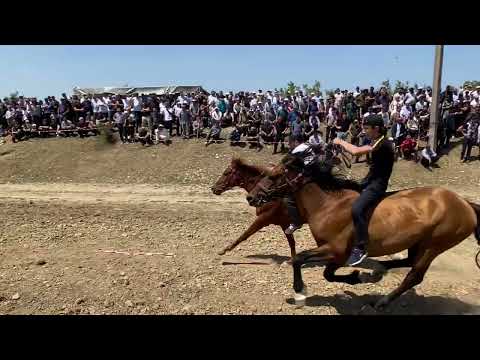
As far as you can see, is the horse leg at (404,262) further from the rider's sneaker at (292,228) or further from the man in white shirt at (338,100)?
the man in white shirt at (338,100)

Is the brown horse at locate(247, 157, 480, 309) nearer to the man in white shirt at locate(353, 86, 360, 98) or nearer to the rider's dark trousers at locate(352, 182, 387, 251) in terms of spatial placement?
the rider's dark trousers at locate(352, 182, 387, 251)

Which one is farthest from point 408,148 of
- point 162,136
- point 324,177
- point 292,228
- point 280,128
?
point 324,177

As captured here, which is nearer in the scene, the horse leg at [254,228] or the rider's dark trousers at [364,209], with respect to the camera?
the rider's dark trousers at [364,209]

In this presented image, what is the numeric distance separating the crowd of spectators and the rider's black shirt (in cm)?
956

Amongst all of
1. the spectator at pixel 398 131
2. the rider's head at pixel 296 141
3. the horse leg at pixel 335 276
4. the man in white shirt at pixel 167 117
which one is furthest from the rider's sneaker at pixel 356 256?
the man in white shirt at pixel 167 117

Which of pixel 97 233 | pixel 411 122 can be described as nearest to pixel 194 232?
pixel 97 233

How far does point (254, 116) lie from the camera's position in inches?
865

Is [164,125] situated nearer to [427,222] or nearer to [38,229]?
[38,229]

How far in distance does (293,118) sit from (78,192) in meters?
9.66

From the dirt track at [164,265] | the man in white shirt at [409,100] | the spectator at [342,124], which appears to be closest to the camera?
the dirt track at [164,265]

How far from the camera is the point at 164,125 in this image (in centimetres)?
2320

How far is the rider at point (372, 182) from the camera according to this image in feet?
20.3

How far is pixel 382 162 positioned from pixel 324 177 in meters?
0.91

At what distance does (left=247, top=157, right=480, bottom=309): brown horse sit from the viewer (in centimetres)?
625
